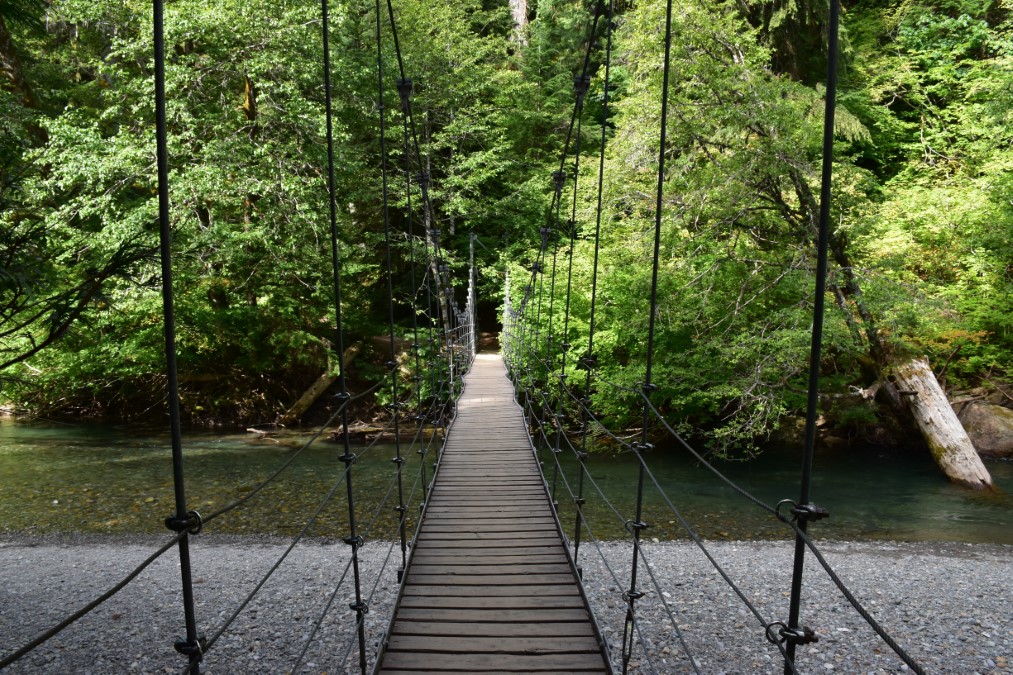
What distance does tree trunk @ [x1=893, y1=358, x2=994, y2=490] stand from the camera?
19.1 feet

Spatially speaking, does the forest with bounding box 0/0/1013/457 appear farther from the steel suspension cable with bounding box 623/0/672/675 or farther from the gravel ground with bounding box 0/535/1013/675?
the steel suspension cable with bounding box 623/0/672/675

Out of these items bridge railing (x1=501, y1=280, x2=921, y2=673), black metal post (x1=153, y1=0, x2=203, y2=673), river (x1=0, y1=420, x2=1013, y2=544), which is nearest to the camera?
black metal post (x1=153, y1=0, x2=203, y2=673)

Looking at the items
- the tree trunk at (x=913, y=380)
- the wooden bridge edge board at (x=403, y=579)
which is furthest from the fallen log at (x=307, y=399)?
the tree trunk at (x=913, y=380)

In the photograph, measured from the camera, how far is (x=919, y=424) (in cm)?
634

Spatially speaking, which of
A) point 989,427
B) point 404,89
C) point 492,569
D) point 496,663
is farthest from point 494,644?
point 989,427

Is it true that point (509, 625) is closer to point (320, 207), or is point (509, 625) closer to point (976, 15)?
point (320, 207)

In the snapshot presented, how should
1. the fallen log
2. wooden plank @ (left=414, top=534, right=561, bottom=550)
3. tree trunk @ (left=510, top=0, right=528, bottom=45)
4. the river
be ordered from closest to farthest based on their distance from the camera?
wooden plank @ (left=414, top=534, right=561, bottom=550) → the river → the fallen log → tree trunk @ (left=510, top=0, right=528, bottom=45)

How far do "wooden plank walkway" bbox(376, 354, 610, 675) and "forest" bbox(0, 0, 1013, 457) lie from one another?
2.79 meters

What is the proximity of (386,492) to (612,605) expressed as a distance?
1.80 m

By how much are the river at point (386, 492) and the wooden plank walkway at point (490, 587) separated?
142cm

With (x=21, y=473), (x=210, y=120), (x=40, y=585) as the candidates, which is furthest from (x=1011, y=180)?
(x=21, y=473)

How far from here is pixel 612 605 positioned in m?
3.41

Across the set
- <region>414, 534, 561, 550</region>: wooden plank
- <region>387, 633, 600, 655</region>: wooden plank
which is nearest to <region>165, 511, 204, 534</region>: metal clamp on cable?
<region>387, 633, 600, 655</region>: wooden plank

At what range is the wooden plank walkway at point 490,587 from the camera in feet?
6.21
